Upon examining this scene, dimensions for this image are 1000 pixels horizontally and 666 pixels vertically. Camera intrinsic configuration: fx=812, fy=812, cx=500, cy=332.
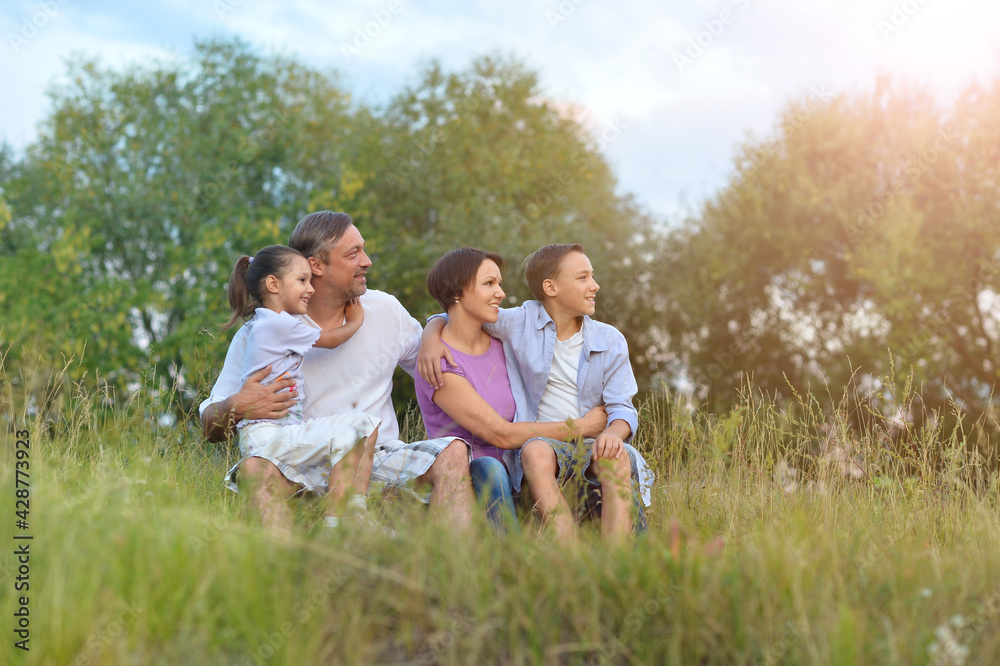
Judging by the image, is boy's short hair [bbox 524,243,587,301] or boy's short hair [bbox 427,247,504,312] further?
boy's short hair [bbox 524,243,587,301]

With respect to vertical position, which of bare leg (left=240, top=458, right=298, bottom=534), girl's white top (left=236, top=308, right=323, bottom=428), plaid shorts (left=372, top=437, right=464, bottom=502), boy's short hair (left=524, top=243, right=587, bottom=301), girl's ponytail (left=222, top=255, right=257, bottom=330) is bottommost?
bare leg (left=240, top=458, right=298, bottom=534)

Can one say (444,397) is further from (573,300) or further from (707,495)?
(707,495)

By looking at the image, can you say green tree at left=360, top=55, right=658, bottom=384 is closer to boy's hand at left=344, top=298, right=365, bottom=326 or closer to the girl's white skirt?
boy's hand at left=344, top=298, right=365, bottom=326

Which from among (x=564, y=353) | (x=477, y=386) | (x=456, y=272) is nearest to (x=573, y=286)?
(x=564, y=353)

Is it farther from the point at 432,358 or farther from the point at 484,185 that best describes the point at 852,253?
the point at 432,358

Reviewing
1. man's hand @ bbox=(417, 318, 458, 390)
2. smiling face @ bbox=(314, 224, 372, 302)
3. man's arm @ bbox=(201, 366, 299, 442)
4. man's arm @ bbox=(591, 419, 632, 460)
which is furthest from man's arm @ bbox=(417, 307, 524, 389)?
man's arm @ bbox=(591, 419, 632, 460)

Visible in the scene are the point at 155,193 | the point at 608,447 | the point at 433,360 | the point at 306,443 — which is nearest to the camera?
the point at 306,443

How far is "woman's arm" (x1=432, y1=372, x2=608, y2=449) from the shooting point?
153 inches

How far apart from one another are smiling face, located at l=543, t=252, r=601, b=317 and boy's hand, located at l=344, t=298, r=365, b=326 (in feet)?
3.18

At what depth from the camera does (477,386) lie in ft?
13.7

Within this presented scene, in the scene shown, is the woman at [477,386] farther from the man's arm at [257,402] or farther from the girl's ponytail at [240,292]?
the girl's ponytail at [240,292]

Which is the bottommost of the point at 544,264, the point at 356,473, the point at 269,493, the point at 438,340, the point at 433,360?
the point at 269,493

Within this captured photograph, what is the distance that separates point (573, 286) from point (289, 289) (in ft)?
4.69

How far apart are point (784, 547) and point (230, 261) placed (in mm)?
13955
